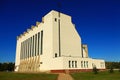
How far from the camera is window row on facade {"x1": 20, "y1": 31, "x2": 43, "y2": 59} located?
58344mm

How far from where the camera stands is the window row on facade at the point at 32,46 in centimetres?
5834

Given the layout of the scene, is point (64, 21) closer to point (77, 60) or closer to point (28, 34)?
Result: point (77, 60)

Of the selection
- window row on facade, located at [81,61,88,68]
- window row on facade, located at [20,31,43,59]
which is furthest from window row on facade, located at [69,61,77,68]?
window row on facade, located at [20,31,43,59]

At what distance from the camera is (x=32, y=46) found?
209ft

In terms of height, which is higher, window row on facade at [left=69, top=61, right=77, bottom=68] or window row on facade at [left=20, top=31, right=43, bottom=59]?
window row on facade at [left=20, top=31, right=43, bottom=59]

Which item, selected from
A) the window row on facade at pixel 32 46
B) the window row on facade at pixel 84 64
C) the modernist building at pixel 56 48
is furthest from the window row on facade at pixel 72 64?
the window row on facade at pixel 32 46

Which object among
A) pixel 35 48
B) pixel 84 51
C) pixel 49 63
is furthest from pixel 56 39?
pixel 84 51

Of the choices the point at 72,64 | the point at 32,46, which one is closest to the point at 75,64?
the point at 72,64

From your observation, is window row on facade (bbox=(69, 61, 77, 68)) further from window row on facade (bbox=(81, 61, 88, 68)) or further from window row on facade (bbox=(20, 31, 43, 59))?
window row on facade (bbox=(20, 31, 43, 59))

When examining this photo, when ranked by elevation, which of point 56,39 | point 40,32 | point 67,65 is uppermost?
point 40,32

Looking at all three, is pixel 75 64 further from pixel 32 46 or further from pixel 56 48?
pixel 32 46

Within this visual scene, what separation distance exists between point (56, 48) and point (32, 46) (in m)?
16.0

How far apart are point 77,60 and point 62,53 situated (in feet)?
21.2

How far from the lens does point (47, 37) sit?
54.2 metres
